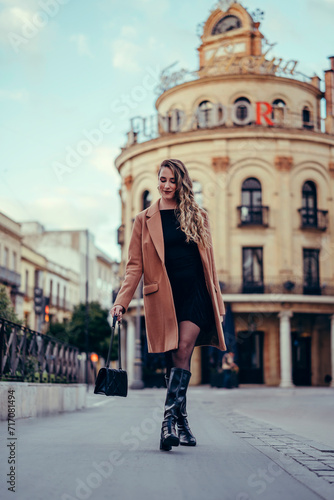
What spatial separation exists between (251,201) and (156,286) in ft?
120

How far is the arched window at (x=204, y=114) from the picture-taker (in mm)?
43156

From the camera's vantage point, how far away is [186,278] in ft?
19.7

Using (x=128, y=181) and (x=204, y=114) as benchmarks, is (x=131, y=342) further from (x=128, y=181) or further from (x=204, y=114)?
(x=204, y=114)

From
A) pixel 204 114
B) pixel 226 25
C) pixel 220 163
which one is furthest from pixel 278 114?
pixel 226 25

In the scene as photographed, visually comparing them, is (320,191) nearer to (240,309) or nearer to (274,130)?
(274,130)

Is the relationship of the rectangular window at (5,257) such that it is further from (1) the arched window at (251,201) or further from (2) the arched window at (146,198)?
(1) the arched window at (251,201)

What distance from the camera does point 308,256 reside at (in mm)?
42312

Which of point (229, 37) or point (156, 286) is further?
point (229, 37)

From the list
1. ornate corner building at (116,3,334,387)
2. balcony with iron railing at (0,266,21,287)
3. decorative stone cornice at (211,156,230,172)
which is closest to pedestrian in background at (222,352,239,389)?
ornate corner building at (116,3,334,387)

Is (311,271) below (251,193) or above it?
below

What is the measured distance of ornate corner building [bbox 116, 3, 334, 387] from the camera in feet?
135

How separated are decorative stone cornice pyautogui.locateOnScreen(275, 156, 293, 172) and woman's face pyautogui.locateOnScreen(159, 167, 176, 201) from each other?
36.1 m

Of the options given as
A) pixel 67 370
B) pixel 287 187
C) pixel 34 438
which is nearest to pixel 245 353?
pixel 287 187

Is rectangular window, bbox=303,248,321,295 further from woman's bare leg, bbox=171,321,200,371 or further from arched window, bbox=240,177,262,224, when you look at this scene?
woman's bare leg, bbox=171,321,200,371
